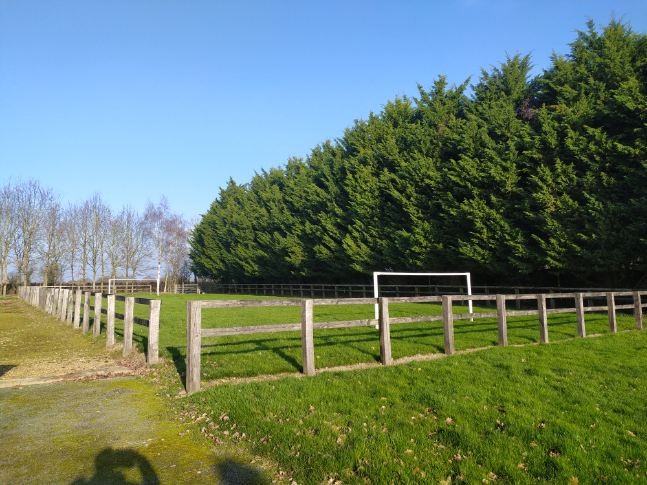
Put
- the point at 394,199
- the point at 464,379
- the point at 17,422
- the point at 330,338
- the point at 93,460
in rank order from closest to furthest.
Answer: the point at 93,460
the point at 17,422
the point at 464,379
the point at 330,338
the point at 394,199

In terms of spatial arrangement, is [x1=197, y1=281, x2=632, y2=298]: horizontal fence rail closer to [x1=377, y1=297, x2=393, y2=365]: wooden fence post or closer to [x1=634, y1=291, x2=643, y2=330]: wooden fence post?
[x1=634, y1=291, x2=643, y2=330]: wooden fence post

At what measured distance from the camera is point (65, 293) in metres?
16.8

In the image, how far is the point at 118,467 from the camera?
4.00 meters

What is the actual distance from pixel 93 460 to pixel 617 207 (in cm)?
1856

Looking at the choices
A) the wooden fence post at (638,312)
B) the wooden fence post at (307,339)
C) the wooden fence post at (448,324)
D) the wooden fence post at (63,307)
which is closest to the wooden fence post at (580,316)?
the wooden fence post at (638,312)

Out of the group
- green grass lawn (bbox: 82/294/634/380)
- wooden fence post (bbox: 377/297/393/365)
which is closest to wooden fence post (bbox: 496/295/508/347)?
green grass lawn (bbox: 82/294/634/380)

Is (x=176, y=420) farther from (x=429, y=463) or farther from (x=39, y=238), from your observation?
(x=39, y=238)

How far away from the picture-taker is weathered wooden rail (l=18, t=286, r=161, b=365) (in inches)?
322

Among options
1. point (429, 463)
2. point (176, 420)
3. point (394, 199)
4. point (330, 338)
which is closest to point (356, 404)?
point (429, 463)

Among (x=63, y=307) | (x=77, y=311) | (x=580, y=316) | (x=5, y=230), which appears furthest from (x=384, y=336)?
(x=5, y=230)

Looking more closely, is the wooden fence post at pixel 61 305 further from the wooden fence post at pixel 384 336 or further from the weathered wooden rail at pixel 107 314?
the wooden fence post at pixel 384 336

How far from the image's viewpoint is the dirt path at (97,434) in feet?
12.7

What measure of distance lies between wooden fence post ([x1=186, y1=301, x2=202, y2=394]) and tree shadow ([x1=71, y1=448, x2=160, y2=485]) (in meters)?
1.88

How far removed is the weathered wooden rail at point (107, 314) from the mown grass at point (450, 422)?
2.52 meters
